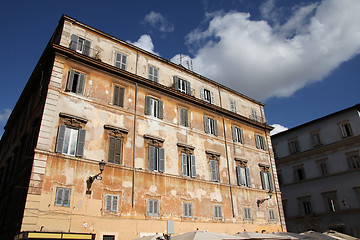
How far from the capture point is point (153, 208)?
16.7 meters

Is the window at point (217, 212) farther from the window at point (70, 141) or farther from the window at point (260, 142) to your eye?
the window at point (70, 141)

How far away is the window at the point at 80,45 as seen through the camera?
17330 millimetres

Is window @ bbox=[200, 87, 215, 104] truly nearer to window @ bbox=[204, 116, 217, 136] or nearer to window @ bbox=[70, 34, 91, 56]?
window @ bbox=[204, 116, 217, 136]

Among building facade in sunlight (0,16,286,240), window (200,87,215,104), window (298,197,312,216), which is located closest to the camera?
building facade in sunlight (0,16,286,240)

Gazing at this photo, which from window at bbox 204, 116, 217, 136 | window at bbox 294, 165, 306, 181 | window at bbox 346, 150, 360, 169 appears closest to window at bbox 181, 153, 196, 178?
window at bbox 204, 116, 217, 136

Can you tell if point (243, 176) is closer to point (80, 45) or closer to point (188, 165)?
point (188, 165)

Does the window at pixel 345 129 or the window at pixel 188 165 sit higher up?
the window at pixel 345 129

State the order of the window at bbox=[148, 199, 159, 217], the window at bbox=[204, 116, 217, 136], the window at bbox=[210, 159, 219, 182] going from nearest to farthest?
1. the window at bbox=[148, 199, 159, 217]
2. the window at bbox=[210, 159, 219, 182]
3. the window at bbox=[204, 116, 217, 136]

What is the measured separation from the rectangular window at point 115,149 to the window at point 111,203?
1.89m

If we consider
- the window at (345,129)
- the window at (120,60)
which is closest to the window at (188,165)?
the window at (120,60)

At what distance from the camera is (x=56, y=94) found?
15.5 meters

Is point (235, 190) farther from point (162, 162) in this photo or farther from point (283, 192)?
point (283, 192)

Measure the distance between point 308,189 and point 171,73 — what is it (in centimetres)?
2213

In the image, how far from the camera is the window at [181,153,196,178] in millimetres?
19133
